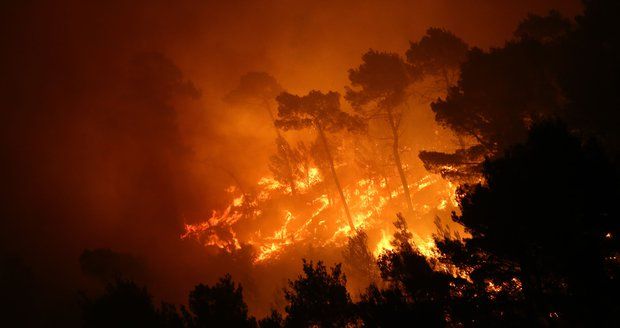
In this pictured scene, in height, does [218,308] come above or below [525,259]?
above

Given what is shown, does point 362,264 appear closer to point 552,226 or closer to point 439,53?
point 439,53

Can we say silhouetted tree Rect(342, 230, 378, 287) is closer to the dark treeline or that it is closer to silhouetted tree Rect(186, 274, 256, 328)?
silhouetted tree Rect(186, 274, 256, 328)

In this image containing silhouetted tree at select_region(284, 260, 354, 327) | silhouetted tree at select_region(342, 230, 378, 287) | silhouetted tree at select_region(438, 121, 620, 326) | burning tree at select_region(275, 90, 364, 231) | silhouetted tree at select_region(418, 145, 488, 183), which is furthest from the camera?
burning tree at select_region(275, 90, 364, 231)

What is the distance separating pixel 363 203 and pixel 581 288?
2659 centimetres

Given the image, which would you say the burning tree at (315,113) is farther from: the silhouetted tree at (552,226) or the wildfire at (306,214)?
the silhouetted tree at (552,226)

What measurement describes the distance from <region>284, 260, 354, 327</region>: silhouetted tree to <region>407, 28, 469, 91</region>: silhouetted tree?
17334 mm

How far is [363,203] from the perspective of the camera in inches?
1350

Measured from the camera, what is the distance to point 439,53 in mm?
24297

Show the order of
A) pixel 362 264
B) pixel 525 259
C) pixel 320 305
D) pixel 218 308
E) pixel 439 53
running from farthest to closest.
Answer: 1. pixel 439 53
2. pixel 362 264
3. pixel 218 308
4. pixel 320 305
5. pixel 525 259

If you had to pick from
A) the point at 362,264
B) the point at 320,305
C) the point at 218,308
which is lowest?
the point at 320,305

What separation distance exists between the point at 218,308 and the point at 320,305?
12.2 feet

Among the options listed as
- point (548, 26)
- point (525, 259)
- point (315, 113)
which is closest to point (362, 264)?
point (315, 113)

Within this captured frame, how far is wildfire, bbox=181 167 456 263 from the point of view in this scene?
3180 cm

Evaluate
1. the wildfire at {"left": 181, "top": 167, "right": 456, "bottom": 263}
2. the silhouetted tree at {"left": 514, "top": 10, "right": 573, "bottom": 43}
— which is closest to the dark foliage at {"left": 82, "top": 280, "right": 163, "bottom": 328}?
Result: the wildfire at {"left": 181, "top": 167, "right": 456, "bottom": 263}
